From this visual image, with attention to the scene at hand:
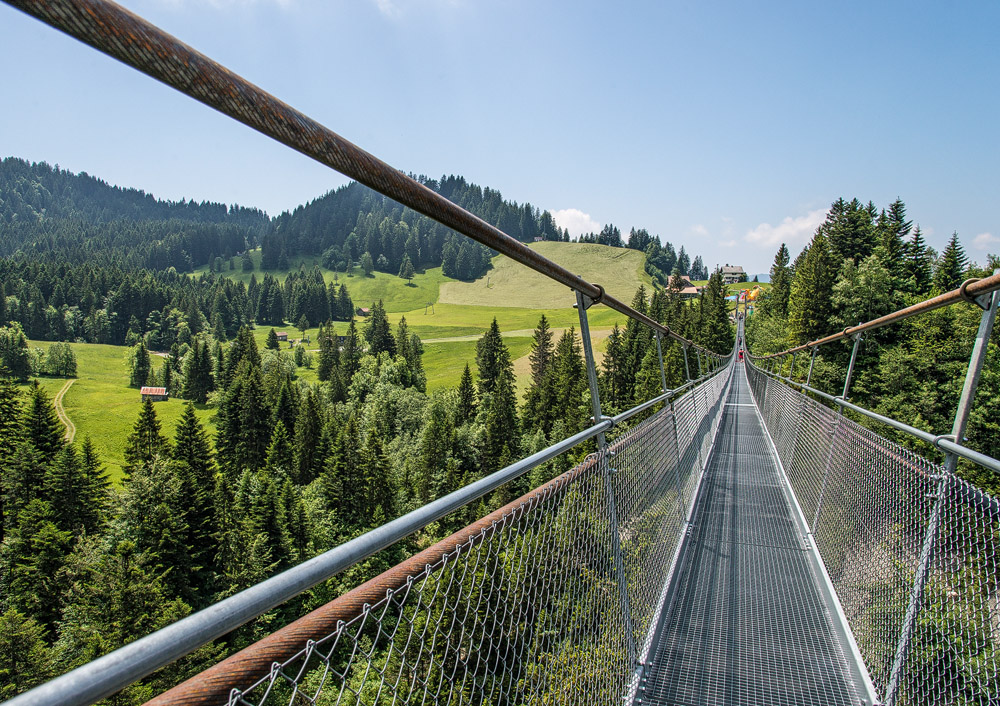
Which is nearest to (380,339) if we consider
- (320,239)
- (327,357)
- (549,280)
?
(327,357)

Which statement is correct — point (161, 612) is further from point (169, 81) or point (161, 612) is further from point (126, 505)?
point (169, 81)

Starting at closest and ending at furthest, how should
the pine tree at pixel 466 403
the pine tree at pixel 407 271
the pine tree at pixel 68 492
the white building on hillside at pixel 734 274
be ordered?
the pine tree at pixel 68 492, the pine tree at pixel 466 403, the pine tree at pixel 407 271, the white building on hillside at pixel 734 274

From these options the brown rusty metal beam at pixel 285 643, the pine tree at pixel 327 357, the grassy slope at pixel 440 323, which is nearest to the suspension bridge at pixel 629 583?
the brown rusty metal beam at pixel 285 643

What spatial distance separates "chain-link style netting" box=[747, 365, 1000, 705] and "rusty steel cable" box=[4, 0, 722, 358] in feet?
7.36

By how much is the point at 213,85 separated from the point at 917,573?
302 cm

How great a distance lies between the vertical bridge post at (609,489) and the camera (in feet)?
7.12

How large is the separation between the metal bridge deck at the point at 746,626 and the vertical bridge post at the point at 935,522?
0.31 meters

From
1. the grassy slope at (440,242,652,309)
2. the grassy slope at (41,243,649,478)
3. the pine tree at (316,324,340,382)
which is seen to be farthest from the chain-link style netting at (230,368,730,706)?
the grassy slope at (440,242,652,309)

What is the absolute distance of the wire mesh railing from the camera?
1.09 metres

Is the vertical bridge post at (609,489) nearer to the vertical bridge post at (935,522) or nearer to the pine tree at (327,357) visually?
the vertical bridge post at (935,522)

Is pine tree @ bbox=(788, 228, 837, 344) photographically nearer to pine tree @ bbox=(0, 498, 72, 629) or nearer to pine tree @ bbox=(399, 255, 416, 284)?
pine tree @ bbox=(0, 498, 72, 629)

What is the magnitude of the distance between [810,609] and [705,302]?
198 ft

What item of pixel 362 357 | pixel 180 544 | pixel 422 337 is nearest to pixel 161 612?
pixel 180 544

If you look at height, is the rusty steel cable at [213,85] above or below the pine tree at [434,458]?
above
